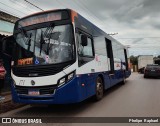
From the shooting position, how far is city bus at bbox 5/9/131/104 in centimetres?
681

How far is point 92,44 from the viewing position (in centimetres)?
898

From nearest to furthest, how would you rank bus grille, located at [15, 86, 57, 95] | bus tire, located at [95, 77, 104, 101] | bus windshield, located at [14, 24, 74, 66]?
bus grille, located at [15, 86, 57, 95] → bus windshield, located at [14, 24, 74, 66] → bus tire, located at [95, 77, 104, 101]

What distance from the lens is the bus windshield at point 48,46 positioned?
6969 mm

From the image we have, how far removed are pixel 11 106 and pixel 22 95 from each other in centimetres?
158

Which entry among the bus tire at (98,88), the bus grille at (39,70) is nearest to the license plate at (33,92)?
the bus grille at (39,70)

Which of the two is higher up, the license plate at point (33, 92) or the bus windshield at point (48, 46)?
the bus windshield at point (48, 46)

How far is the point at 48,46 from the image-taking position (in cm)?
710

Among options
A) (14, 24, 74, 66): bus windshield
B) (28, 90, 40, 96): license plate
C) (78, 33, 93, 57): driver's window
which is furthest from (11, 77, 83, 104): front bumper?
(78, 33, 93, 57): driver's window

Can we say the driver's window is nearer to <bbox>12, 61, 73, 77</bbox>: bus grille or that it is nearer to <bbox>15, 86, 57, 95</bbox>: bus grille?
<bbox>12, 61, 73, 77</bbox>: bus grille

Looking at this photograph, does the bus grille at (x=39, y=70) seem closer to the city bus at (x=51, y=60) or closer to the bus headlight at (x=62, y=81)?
the city bus at (x=51, y=60)

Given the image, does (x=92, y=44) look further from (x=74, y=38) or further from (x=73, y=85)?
(x=73, y=85)

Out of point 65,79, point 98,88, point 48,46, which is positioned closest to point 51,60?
point 48,46

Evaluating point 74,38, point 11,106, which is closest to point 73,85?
point 74,38

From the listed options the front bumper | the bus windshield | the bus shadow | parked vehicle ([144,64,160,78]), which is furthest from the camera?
parked vehicle ([144,64,160,78])
